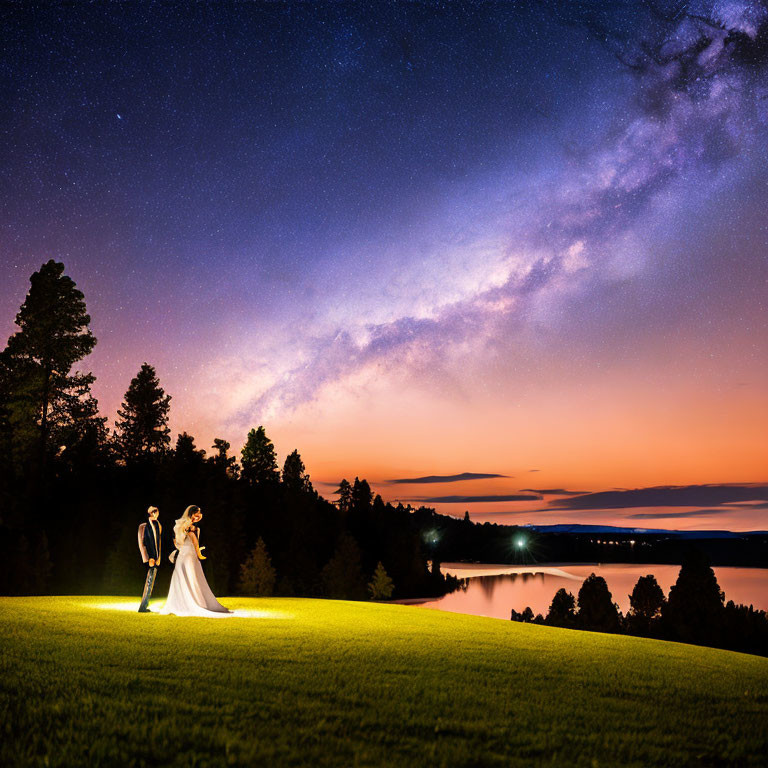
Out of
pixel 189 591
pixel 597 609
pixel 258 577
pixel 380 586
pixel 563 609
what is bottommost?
pixel 563 609

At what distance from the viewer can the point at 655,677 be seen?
36.4ft

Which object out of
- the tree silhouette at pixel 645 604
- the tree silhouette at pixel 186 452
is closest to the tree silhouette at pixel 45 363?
the tree silhouette at pixel 186 452

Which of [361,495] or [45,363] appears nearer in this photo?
[45,363]

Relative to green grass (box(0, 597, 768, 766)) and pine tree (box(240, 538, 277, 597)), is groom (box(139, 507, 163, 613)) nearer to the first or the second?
green grass (box(0, 597, 768, 766))

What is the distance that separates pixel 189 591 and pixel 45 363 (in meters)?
34.7

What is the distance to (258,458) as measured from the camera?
94438 millimetres

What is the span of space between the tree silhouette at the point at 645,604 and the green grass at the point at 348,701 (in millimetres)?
60447

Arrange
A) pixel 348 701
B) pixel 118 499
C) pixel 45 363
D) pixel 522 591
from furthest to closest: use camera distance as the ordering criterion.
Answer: pixel 522 591, pixel 118 499, pixel 45 363, pixel 348 701

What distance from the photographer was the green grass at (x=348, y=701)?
572cm

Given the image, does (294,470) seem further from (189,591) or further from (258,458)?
(189,591)

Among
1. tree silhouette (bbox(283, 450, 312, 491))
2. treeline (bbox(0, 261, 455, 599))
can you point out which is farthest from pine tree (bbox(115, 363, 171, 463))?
tree silhouette (bbox(283, 450, 312, 491))

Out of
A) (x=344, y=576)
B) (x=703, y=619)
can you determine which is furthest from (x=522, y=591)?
(x=703, y=619)

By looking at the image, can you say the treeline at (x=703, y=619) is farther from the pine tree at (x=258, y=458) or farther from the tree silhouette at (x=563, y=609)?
the pine tree at (x=258, y=458)

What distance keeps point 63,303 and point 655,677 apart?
47.2 meters
